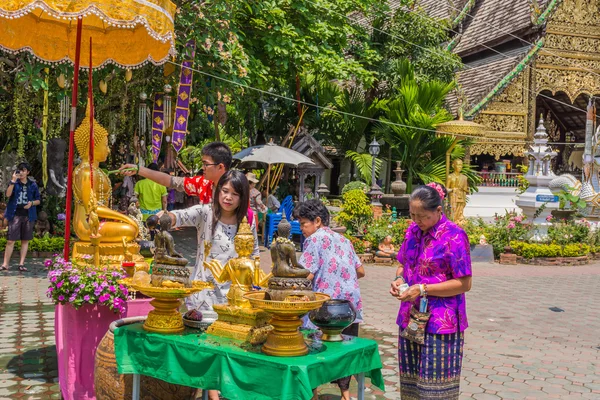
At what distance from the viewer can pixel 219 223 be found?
444 centimetres

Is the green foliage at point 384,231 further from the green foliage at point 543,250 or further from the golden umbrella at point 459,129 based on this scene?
the golden umbrella at point 459,129

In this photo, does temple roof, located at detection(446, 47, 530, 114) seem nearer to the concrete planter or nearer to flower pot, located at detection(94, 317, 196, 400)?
the concrete planter

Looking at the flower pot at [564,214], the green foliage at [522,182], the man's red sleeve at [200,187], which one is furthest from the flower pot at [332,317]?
the green foliage at [522,182]

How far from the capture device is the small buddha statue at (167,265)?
4027mm

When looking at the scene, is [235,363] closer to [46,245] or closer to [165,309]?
[165,309]

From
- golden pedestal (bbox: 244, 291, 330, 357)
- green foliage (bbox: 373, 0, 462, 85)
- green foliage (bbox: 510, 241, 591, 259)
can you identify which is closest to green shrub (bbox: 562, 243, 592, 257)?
green foliage (bbox: 510, 241, 591, 259)

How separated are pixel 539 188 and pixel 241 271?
15.4 meters

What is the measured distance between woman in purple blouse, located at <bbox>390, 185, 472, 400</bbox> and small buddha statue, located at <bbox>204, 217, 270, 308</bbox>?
0.82 meters

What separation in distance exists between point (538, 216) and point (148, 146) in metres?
10.2

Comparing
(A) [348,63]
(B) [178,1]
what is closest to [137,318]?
(B) [178,1]

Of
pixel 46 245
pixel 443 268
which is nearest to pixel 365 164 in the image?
pixel 46 245

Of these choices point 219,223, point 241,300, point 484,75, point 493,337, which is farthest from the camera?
point 484,75

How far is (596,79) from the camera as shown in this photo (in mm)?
25281

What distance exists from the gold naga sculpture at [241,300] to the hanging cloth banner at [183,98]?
320 inches
